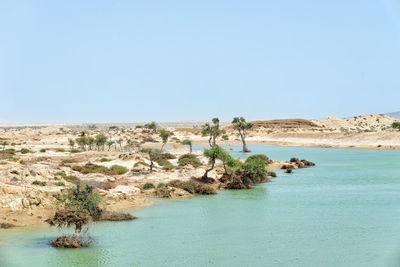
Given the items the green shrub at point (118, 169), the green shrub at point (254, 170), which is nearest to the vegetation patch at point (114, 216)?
the green shrub at point (254, 170)

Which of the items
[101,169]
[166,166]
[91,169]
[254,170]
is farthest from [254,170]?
[91,169]

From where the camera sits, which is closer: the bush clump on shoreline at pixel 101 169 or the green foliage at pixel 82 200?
the green foliage at pixel 82 200

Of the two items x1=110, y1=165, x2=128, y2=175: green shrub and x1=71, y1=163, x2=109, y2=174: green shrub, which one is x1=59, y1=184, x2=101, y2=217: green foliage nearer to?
x1=71, y1=163, x2=109, y2=174: green shrub

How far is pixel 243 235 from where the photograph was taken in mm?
23719

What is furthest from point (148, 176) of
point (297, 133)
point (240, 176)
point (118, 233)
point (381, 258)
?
point (297, 133)

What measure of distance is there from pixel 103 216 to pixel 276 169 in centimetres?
3503

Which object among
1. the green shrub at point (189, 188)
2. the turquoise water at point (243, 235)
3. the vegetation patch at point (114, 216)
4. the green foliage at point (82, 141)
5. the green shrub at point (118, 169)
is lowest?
the turquoise water at point (243, 235)

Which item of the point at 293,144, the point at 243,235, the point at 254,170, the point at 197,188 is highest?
the point at 254,170

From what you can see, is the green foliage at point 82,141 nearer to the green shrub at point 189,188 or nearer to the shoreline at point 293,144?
the shoreline at point 293,144

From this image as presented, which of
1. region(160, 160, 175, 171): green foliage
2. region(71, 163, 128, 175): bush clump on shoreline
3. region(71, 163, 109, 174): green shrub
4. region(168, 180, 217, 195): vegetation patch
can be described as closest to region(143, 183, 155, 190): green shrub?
region(168, 180, 217, 195): vegetation patch

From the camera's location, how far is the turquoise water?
1959cm

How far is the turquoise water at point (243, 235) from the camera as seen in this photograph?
1959 centimetres

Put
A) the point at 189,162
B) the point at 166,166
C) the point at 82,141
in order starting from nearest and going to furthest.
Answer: the point at 166,166 → the point at 189,162 → the point at 82,141

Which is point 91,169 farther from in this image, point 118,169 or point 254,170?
point 254,170
